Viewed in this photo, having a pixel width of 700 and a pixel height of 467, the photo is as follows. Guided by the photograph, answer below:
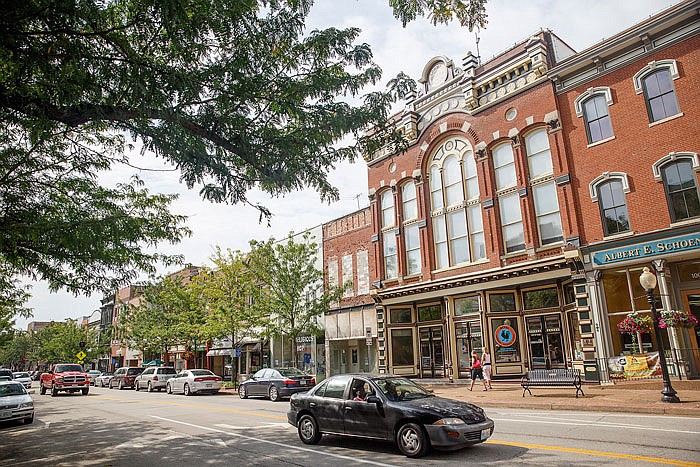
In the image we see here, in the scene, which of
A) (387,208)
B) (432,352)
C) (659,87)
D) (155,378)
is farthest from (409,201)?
(155,378)

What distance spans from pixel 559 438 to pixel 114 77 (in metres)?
9.83

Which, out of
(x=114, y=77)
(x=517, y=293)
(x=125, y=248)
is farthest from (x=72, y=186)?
(x=517, y=293)

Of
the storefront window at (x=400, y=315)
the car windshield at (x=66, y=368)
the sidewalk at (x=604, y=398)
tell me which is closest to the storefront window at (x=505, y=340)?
the sidewalk at (x=604, y=398)

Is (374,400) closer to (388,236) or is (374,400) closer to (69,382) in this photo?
(388,236)

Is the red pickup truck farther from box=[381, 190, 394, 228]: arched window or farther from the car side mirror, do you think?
the car side mirror

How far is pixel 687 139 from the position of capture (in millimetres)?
17703

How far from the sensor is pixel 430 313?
26.2 metres

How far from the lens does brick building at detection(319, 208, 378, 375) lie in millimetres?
30266

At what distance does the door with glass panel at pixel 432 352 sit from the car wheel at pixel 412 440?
57.6 feet

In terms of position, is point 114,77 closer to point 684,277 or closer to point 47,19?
point 47,19

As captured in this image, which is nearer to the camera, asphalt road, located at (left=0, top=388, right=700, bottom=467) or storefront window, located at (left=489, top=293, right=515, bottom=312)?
asphalt road, located at (left=0, top=388, right=700, bottom=467)

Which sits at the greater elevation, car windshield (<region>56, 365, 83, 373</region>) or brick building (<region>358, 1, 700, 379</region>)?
brick building (<region>358, 1, 700, 379</region>)

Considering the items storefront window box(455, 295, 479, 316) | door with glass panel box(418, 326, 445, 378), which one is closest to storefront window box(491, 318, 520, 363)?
storefront window box(455, 295, 479, 316)

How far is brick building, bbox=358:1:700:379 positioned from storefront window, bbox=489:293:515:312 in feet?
0.15
